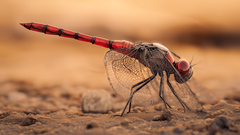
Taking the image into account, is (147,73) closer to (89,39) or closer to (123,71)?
(123,71)

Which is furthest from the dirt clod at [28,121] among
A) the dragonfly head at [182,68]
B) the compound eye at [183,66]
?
the compound eye at [183,66]

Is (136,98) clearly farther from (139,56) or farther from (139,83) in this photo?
(139,56)

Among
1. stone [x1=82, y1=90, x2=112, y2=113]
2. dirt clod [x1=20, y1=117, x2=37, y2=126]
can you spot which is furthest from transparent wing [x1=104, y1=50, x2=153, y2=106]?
dirt clod [x1=20, y1=117, x2=37, y2=126]

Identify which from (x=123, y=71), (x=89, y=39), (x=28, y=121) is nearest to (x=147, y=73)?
(x=123, y=71)

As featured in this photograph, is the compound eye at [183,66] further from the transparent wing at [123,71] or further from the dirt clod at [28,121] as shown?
the dirt clod at [28,121]

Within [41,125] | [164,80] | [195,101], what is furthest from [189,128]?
[41,125]

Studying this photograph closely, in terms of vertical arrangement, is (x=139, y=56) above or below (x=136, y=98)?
above
